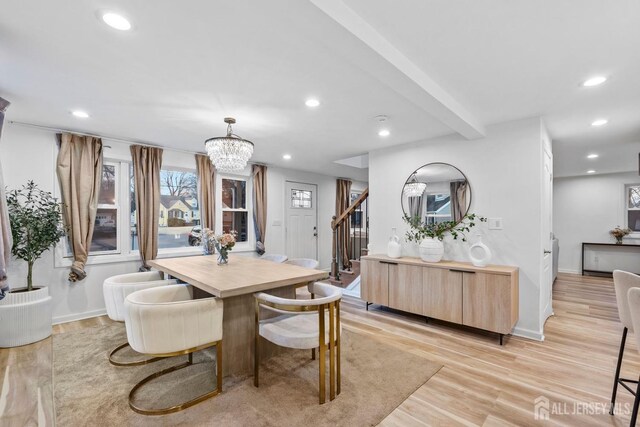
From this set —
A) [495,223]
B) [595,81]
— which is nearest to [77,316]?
[495,223]

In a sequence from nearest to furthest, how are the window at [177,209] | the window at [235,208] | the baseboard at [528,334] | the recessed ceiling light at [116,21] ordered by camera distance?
the recessed ceiling light at [116,21] → the baseboard at [528,334] → the window at [177,209] → the window at [235,208]

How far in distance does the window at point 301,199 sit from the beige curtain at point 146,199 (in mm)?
2732

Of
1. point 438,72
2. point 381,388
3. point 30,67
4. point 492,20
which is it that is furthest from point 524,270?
point 30,67

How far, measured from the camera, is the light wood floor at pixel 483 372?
1.90m

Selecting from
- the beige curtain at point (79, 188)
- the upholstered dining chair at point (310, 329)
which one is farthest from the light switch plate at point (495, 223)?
the beige curtain at point (79, 188)

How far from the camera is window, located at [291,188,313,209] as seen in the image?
20.7 feet

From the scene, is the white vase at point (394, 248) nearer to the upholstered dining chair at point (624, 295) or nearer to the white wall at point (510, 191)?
the white wall at point (510, 191)

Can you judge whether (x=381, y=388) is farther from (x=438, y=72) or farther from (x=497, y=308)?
(x=438, y=72)

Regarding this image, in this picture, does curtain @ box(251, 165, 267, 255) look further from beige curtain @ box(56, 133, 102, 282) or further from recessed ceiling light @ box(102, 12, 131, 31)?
recessed ceiling light @ box(102, 12, 131, 31)

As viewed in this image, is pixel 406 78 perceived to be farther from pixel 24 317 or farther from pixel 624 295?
pixel 24 317

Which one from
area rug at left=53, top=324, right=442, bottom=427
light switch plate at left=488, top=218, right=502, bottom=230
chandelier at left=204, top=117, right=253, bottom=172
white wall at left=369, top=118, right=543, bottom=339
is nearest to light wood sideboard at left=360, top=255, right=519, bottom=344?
white wall at left=369, top=118, right=543, bottom=339

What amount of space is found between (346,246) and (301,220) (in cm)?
119

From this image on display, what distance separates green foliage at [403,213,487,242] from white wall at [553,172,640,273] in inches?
201

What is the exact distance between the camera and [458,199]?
3.61m
